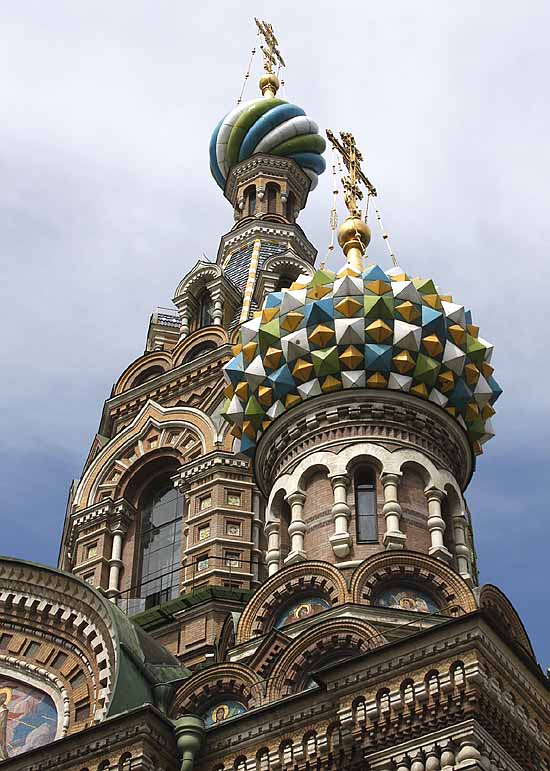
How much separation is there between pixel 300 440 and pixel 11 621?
3932 millimetres

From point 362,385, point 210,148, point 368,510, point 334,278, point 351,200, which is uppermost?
point 210,148

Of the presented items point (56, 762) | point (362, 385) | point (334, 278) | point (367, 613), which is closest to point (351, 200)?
point (334, 278)

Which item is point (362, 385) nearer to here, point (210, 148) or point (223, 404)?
point (223, 404)

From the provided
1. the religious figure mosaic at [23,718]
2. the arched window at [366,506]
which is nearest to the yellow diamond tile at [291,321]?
the arched window at [366,506]

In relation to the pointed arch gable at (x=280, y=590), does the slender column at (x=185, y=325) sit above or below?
above

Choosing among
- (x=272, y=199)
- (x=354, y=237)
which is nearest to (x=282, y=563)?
(x=354, y=237)

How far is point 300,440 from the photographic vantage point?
17500 millimetres

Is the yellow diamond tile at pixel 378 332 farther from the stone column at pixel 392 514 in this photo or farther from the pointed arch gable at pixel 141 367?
the pointed arch gable at pixel 141 367

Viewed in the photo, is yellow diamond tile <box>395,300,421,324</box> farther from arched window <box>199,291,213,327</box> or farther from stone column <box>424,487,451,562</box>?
arched window <box>199,291,213,327</box>

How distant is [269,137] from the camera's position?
1083 inches

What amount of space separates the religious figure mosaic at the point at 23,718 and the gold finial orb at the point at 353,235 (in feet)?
25.1

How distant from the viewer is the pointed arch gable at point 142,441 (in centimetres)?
2150

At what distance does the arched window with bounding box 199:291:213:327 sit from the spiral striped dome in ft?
13.2

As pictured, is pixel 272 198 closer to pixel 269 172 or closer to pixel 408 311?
pixel 269 172
